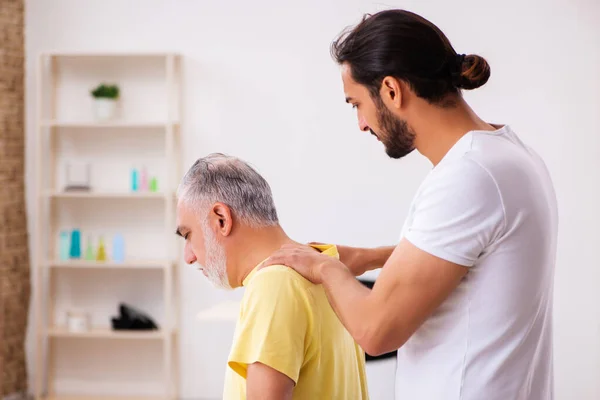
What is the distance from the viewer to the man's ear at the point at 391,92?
131cm

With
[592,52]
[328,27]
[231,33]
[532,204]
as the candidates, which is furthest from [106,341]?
[532,204]

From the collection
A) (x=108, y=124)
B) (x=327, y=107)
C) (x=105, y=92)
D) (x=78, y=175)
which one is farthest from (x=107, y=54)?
(x=327, y=107)

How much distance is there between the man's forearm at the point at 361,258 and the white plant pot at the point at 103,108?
10.7ft

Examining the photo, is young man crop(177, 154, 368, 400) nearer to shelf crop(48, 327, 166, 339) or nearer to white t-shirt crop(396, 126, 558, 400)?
white t-shirt crop(396, 126, 558, 400)

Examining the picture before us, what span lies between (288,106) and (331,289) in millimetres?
3518

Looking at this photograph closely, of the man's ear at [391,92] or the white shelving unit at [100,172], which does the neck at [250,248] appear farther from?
the white shelving unit at [100,172]

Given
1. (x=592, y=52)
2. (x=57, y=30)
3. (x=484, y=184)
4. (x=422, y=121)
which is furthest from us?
(x=57, y=30)

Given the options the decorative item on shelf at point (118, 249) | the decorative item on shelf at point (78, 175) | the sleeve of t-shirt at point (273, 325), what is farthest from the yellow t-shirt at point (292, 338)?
the decorative item on shelf at point (78, 175)

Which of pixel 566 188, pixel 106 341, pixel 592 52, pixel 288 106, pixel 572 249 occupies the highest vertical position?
pixel 592 52

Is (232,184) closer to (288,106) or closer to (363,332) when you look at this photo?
(363,332)

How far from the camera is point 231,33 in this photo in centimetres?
478

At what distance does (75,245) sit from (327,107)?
1.70m

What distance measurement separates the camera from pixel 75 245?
4668mm

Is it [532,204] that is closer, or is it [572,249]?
[532,204]
